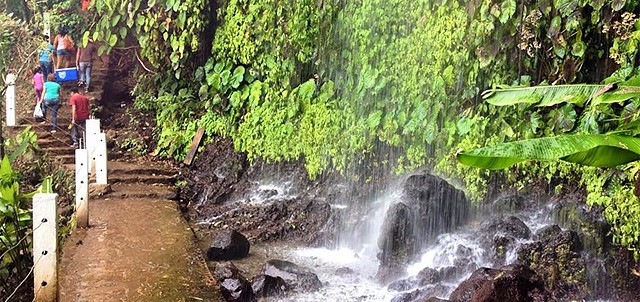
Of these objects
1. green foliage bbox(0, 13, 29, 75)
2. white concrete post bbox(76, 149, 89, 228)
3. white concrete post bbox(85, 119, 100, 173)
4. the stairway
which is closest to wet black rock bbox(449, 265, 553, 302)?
white concrete post bbox(76, 149, 89, 228)

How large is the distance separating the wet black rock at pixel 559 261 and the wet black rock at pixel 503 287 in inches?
18.4

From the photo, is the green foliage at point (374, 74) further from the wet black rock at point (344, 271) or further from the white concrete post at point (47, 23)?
the wet black rock at point (344, 271)

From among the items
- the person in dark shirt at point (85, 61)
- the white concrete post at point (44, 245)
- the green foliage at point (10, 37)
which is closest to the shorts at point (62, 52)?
the person in dark shirt at point (85, 61)

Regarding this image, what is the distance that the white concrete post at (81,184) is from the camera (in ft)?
27.6

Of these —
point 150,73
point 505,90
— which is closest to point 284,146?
point 150,73

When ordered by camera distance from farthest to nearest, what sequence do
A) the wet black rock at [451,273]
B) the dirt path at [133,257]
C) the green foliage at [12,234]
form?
the wet black rock at [451,273] < the green foliage at [12,234] < the dirt path at [133,257]

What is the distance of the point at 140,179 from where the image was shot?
11.8 meters

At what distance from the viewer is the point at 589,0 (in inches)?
310

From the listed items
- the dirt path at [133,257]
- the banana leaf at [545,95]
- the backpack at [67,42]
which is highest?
the backpack at [67,42]

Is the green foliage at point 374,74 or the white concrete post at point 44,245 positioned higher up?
the green foliage at point 374,74

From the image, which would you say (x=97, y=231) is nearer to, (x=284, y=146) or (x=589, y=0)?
(x=284, y=146)

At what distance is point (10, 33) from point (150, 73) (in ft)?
16.8

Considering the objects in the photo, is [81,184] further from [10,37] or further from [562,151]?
[10,37]

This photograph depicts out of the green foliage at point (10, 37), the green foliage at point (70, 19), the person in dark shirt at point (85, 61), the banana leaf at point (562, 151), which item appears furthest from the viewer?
the green foliage at point (10, 37)
